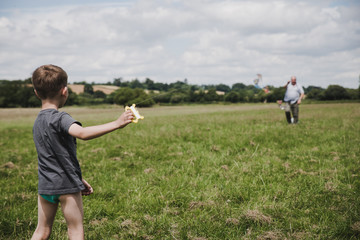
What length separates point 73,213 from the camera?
254cm

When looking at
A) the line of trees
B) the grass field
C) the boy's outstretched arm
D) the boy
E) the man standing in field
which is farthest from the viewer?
the line of trees

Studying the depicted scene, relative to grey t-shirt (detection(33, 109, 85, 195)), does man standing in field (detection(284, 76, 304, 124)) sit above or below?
above

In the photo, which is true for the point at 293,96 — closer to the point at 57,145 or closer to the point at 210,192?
the point at 210,192

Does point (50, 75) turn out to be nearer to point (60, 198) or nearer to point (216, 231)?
point (60, 198)

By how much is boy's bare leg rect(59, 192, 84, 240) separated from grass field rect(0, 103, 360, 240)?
0.85m

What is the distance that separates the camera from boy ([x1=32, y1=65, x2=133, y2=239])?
2.38 metres

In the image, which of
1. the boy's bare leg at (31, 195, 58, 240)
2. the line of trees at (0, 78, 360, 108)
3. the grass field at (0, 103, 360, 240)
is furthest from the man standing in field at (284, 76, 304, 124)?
the boy's bare leg at (31, 195, 58, 240)

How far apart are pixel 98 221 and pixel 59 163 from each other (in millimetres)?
1628

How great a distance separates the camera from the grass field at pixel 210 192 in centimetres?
344

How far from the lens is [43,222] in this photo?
2.63 meters

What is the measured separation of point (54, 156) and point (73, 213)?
0.55 m

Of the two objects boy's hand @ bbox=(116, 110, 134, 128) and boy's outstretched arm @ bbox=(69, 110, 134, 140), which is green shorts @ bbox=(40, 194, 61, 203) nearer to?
boy's outstretched arm @ bbox=(69, 110, 134, 140)

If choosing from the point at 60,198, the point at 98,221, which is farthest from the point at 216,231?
the point at 60,198

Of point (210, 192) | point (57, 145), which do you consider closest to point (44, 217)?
point (57, 145)
